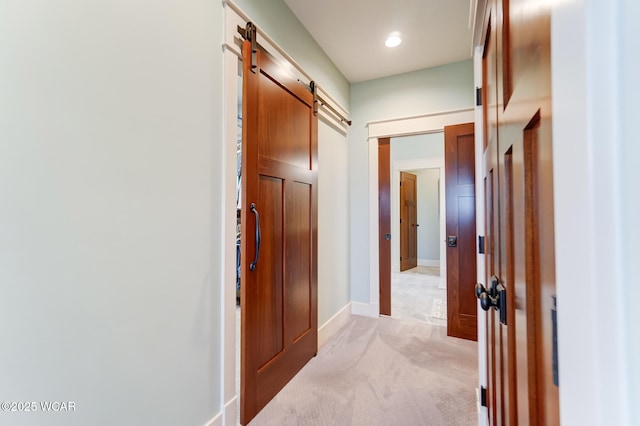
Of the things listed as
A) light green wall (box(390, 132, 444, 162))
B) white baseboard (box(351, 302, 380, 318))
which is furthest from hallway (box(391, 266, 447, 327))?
light green wall (box(390, 132, 444, 162))

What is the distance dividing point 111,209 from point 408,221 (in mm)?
5677

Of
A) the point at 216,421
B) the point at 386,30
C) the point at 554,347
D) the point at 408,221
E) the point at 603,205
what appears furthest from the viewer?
the point at 408,221

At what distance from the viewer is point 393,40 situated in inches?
96.2

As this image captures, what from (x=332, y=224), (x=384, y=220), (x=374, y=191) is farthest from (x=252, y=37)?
(x=384, y=220)

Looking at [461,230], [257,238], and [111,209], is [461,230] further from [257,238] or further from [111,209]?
[111,209]

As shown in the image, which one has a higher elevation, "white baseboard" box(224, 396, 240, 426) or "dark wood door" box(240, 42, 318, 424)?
"dark wood door" box(240, 42, 318, 424)

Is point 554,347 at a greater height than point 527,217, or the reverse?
point 527,217

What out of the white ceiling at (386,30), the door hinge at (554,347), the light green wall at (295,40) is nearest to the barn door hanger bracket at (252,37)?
the light green wall at (295,40)

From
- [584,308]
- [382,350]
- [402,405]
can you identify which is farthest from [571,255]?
[382,350]

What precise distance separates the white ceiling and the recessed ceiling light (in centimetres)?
4

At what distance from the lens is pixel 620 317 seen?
0.22 meters

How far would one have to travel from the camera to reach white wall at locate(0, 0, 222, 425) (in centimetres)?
84

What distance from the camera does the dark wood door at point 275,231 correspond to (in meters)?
1.58

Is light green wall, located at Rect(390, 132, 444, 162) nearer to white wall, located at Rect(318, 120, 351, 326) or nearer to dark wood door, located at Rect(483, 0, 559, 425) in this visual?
white wall, located at Rect(318, 120, 351, 326)
